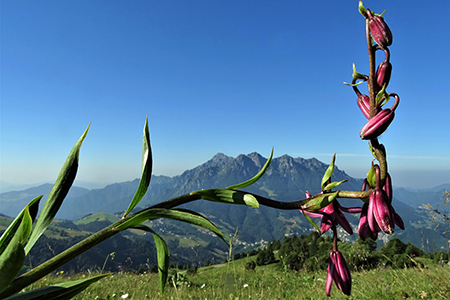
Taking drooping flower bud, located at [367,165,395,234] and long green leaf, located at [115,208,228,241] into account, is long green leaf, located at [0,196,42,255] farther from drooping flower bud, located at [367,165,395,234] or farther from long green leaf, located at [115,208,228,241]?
drooping flower bud, located at [367,165,395,234]

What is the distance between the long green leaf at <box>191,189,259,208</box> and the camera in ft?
2.90

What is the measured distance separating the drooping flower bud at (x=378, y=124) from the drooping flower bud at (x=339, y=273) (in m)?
0.55

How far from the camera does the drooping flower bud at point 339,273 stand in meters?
1.17

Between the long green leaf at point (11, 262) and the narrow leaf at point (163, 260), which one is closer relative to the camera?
the long green leaf at point (11, 262)

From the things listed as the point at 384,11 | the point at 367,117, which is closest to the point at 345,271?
the point at 367,117

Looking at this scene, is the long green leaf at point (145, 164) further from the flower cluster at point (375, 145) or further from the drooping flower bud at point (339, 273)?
the drooping flower bud at point (339, 273)

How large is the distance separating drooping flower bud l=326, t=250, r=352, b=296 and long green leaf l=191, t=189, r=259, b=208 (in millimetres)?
563

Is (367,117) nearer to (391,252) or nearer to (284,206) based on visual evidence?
(284,206)

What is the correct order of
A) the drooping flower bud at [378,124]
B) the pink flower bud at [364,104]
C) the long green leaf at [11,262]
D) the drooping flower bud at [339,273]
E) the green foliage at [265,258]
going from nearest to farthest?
the long green leaf at [11,262], the drooping flower bud at [378,124], the pink flower bud at [364,104], the drooping flower bud at [339,273], the green foliage at [265,258]

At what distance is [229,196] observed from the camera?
3.03 ft

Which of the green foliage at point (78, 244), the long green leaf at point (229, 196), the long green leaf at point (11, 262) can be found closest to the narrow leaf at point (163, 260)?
the green foliage at point (78, 244)

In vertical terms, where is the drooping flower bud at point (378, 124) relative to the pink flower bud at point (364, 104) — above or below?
below

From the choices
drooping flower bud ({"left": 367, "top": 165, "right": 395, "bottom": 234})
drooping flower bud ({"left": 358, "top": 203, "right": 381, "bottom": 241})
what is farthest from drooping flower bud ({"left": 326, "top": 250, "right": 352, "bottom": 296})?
drooping flower bud ({"left": 367, "top": 165, "right": 395, "bottom": 234})

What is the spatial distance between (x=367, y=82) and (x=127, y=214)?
925mm
